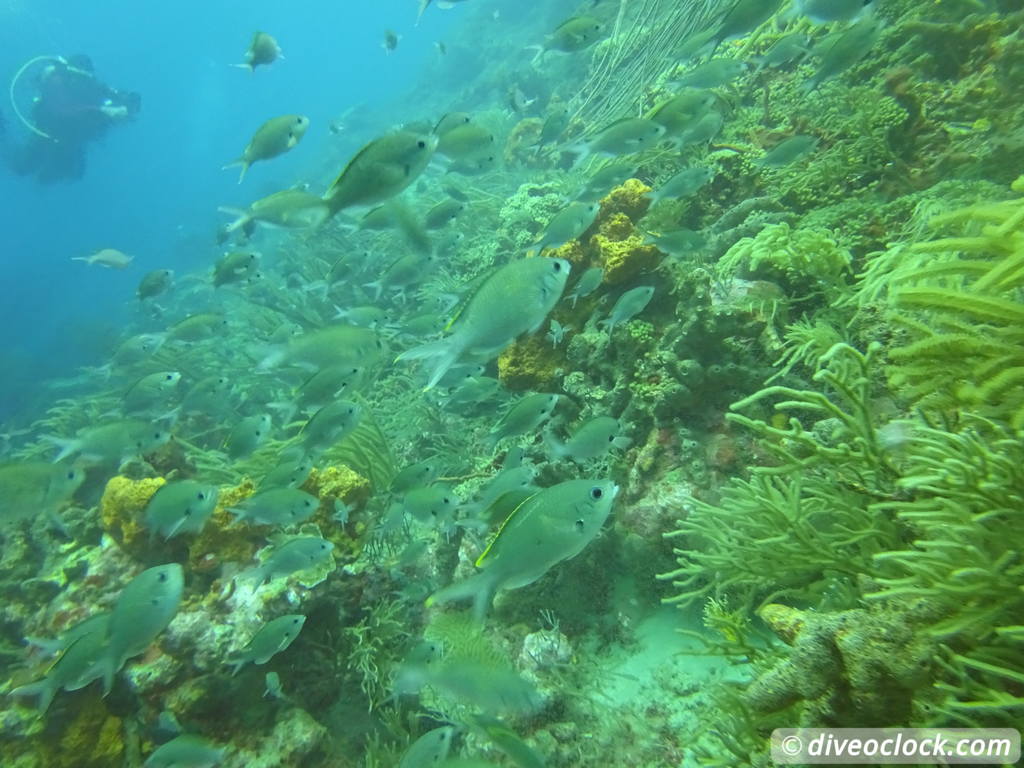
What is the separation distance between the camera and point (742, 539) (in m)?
2.71

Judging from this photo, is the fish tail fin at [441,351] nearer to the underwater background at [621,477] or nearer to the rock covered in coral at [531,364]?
the underwater background at [621,477]

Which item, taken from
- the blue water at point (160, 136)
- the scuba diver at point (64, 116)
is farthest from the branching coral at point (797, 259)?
the scuba diver at point (64, 116)

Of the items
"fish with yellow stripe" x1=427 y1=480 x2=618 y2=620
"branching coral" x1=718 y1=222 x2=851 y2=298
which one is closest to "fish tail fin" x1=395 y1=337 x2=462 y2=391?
"fish with yellow stripe" x1=427 y1=480 x2=618 y2=620

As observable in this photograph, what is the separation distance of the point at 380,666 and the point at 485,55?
29651 millimetres

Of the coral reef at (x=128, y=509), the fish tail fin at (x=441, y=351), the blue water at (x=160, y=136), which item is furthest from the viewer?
the blue water at (x=160, y=136)

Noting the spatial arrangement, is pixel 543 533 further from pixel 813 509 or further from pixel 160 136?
pixel 160 136

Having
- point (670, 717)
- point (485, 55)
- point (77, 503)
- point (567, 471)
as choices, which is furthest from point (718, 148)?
point (485, 55)

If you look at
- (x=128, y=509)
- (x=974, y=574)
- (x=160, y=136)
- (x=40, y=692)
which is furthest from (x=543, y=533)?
(x=160, y=136)

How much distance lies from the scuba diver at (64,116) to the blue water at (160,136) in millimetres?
1788

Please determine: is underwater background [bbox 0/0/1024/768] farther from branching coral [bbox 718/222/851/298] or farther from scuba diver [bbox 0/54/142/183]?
scuba diver [bbox 0/54/142/183]

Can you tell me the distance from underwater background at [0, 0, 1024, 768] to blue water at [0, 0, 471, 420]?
61.0ft

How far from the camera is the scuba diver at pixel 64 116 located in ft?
87.9

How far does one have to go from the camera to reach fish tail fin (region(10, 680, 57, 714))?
342 cm

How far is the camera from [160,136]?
4911 inches
